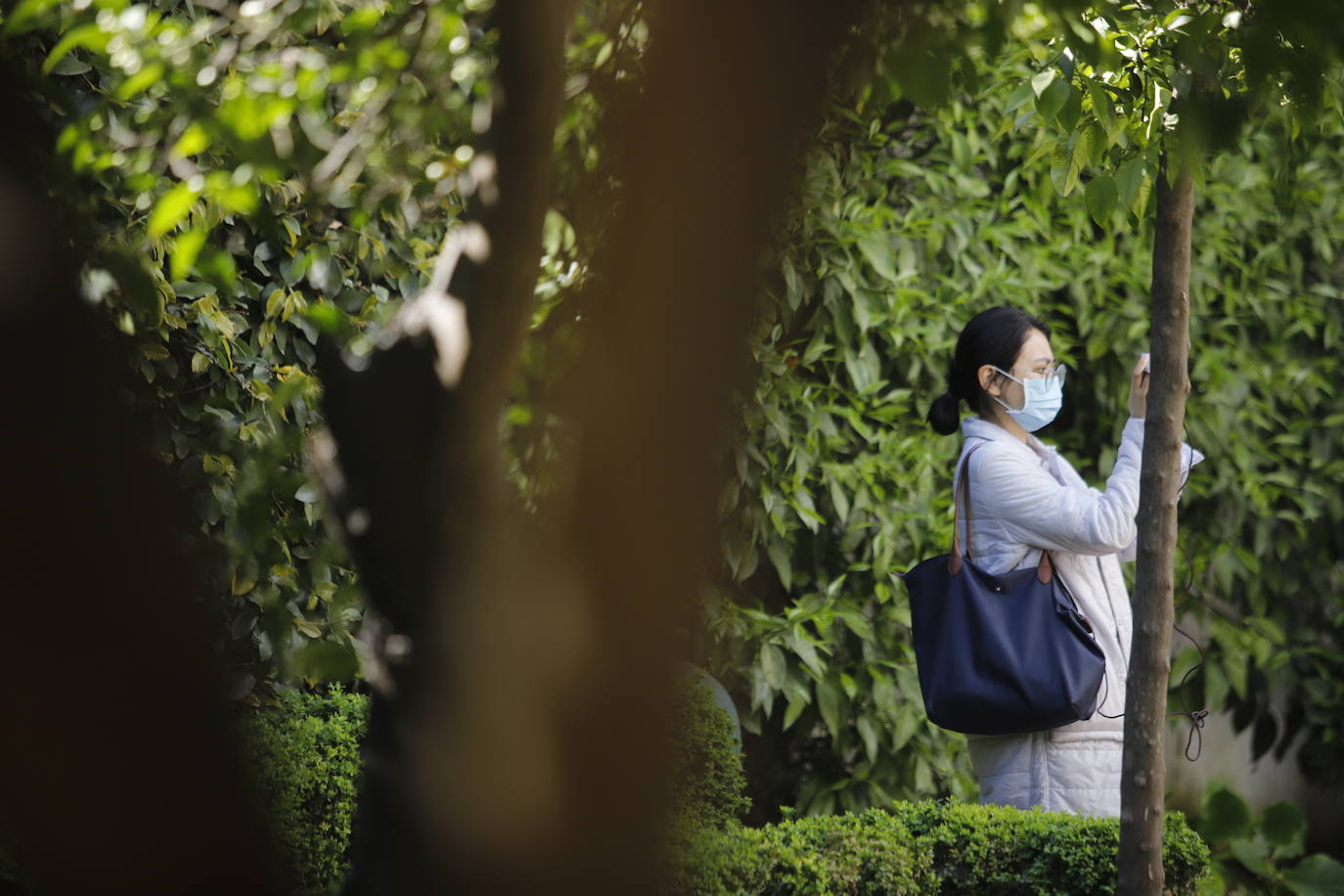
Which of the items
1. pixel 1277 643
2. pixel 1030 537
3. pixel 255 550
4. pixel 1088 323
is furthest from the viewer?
pixel 1277 643

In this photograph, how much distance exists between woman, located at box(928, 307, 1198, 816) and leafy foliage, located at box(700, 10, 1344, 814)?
32.3 inches

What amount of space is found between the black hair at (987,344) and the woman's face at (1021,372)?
14 millimetres

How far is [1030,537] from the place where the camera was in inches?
130

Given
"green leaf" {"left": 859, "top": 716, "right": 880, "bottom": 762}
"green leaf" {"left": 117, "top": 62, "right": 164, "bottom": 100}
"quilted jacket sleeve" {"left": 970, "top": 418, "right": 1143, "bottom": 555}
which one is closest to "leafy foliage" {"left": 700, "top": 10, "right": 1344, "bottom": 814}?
"green leaf" {"left": 859, "top": 716, "right": 880, "bottom": 762}

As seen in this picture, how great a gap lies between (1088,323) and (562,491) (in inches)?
189

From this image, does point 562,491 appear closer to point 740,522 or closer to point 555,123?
point 555,123

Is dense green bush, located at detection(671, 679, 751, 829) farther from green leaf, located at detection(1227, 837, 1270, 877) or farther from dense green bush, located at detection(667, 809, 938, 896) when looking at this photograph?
green leaf, located at detection(1227, 837, 1270, 877)

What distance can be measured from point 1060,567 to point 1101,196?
1086mm

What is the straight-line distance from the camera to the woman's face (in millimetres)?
3531

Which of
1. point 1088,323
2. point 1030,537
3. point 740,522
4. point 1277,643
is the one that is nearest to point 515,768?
point 1030,537

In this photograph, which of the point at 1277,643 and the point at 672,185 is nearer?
the point at 672,185

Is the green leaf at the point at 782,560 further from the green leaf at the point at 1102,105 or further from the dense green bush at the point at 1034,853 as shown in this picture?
the green leaf at the point at 1102,105

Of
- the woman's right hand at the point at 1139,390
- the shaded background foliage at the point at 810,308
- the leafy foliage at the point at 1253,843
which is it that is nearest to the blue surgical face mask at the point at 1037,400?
the woman's right hand at the point at 1139,390

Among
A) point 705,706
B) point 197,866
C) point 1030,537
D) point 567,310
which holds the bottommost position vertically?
point 705,706
